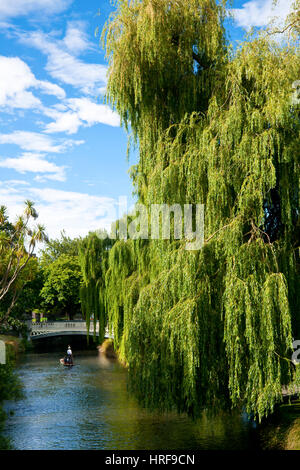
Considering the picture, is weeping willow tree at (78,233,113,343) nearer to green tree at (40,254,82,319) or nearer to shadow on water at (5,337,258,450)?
shadow on water at (5,337,258,450)

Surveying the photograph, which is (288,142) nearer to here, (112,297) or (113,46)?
(113,46)

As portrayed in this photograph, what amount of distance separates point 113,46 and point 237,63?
3965 mm

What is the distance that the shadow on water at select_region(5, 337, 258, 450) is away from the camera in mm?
15812

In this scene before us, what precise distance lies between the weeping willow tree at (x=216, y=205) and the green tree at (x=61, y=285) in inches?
1728

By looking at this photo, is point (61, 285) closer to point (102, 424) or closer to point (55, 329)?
point (55, 329)

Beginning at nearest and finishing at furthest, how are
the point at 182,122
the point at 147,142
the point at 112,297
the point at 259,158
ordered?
the point at 259,158
the point at 182,122
the point at 147,142
the point at 112,297

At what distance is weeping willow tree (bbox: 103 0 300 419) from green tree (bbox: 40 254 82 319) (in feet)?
144

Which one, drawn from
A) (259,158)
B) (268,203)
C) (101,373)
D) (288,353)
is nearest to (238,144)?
(259,158)

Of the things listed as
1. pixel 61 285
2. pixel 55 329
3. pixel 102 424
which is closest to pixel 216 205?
pixel 102 424

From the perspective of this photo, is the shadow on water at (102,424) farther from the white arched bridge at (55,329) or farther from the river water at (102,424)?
the white arched bridge at (55,329)

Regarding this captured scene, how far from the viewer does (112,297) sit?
979 inches

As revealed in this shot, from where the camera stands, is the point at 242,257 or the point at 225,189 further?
the point at 225,189

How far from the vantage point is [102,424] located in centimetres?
1862

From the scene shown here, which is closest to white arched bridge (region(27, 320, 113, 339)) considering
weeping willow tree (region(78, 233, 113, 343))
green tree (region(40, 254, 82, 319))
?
green tree (region(40, 254, 82, 319))
